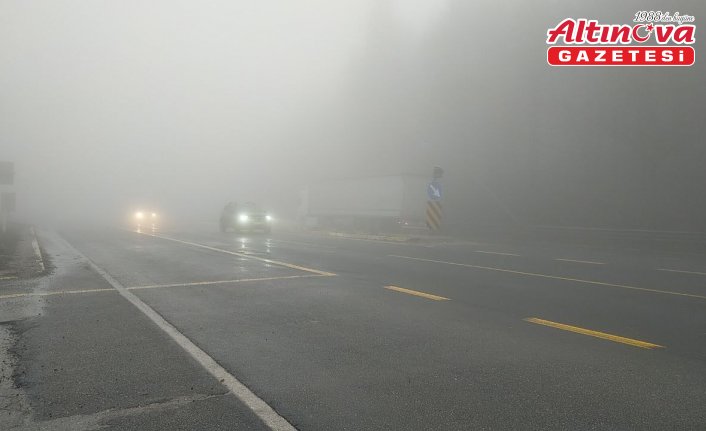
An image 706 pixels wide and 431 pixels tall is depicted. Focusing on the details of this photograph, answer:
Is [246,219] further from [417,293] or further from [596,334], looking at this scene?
[596,334]

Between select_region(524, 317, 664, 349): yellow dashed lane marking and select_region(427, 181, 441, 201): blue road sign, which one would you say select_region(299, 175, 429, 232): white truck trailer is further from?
select_region(524, 317, 664, 349): yellow dashed lane marking

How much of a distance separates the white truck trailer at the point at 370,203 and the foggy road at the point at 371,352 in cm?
1914

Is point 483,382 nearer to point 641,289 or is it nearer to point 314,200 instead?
point 641,289

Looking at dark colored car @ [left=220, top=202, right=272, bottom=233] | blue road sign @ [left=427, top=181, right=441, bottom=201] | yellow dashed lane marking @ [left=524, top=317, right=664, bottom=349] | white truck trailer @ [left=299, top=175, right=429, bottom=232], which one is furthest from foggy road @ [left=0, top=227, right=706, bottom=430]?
white truck trailer @ [left=299, top=175, right=429, bottom=232]

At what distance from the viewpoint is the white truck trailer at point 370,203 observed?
2930cm

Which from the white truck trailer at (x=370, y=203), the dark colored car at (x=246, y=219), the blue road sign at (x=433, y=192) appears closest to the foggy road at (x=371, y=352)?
the blue road sign at (x=433, y=192)

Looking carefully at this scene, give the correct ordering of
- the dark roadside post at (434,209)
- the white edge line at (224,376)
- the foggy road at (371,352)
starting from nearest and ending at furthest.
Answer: the white edge line at (224,376) → the foggy road at (371,352) → the dark roadside post at (434,209)

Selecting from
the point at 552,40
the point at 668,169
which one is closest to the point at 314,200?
the point at 552,40

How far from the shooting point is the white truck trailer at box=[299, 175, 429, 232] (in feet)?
96.1

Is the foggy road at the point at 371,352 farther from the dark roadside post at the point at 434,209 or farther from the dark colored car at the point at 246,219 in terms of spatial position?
the dark colored car at the point at 246,219

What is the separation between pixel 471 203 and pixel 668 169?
51.7 ft

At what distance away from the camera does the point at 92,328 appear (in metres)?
5.97

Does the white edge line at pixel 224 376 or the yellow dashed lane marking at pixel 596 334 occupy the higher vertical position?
the yellow dashed lane marking at pixel 596 334

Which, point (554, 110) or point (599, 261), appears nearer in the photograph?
point (599, 261)
